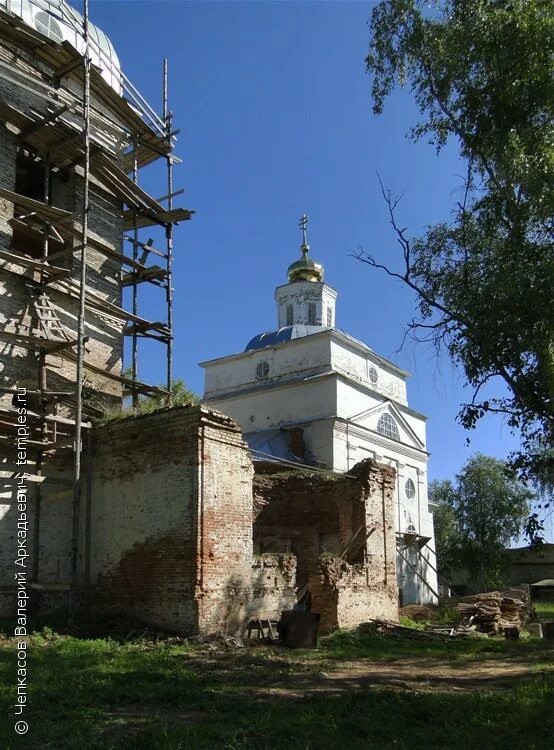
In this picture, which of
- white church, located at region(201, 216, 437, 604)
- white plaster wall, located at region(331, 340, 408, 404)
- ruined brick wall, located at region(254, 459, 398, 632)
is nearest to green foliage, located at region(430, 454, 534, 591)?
white church, located at region(201, 216, 437, 604)

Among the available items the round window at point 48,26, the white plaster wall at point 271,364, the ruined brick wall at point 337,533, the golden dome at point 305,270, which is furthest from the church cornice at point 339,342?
the round window at point 48,26

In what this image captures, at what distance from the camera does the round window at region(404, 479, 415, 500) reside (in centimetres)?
3278

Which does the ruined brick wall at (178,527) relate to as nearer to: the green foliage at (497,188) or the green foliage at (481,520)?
the green foliage at (497,188)

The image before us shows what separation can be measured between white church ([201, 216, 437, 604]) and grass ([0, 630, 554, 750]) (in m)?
17.1

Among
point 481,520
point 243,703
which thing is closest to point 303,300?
point 481,520

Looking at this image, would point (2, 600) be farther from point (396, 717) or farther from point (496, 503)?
point (496, 503)

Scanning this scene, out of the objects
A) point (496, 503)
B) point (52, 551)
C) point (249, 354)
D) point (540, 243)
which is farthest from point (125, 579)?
point (496, 503)

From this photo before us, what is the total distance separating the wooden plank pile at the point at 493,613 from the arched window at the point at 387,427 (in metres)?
11.2

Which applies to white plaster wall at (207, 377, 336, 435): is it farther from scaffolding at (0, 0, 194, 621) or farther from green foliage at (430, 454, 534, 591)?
green foliage at (430, 454, 534, 591)

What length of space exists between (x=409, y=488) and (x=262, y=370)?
27.7ft

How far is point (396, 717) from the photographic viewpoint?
7383 millimetres

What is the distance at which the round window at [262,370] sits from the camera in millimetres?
32309

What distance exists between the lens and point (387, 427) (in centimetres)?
3253

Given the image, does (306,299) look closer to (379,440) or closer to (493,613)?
(379,440)
